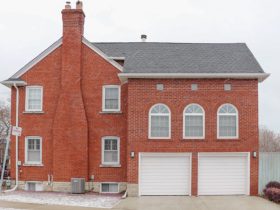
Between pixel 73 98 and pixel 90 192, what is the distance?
5.21 meters

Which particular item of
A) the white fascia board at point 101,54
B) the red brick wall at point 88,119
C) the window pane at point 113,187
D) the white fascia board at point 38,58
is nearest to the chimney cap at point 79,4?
the white fascia board at point 101,54

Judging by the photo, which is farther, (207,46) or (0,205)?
(207,46)

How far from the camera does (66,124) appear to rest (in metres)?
23.3

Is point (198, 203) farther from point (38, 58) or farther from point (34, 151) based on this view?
point (38, 58)

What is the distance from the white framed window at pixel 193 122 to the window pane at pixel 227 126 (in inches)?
36.8

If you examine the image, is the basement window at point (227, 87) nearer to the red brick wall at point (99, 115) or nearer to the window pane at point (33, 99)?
the red brick wall at point (99, 115)

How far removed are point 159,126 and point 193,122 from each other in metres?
1.73

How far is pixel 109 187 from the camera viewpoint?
77.0ft

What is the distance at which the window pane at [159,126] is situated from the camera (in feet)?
70.0

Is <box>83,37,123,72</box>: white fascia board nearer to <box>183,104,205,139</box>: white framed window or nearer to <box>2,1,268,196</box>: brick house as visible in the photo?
<box>2,1,268,196</box>: brick house

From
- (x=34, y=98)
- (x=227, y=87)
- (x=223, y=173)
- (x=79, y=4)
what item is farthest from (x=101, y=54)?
(x=223, y=173)

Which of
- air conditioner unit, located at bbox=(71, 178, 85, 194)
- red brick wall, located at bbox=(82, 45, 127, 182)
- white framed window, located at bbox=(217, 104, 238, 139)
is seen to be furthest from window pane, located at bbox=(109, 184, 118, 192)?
white framed window, located at bbox=(217, 104, 238, 139)

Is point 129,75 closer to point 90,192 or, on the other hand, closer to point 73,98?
point 73,98

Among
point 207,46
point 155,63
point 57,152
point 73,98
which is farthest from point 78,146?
point 207,46
